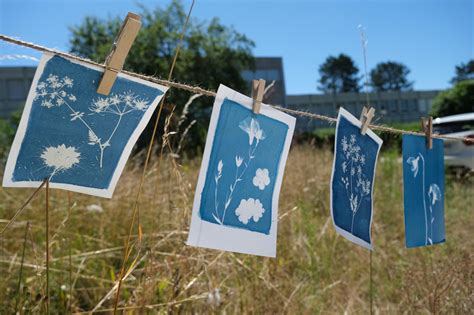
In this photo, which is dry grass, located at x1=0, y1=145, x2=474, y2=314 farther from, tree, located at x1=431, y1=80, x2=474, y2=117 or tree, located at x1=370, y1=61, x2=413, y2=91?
tree, located at x1=370, y1=61, x2=413, y2=91

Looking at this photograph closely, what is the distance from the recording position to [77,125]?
0.92 meters

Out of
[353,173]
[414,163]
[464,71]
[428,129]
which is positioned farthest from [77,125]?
[464,71]

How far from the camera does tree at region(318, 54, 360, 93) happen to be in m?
47.0

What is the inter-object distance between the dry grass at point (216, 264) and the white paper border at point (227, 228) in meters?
0.17

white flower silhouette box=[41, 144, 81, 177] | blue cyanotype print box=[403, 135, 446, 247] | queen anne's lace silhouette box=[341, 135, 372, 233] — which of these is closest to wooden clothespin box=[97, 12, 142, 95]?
white flower silhouette box=[41, 144, 81, 177]

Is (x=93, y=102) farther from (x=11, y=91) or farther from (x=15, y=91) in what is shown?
(x=15, y=91)

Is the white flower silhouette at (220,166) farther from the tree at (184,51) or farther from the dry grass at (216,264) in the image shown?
the tree at (184,51)

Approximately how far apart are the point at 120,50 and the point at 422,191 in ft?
3.87

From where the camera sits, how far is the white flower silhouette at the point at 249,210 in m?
1.07

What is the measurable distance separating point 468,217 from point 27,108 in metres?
3.26

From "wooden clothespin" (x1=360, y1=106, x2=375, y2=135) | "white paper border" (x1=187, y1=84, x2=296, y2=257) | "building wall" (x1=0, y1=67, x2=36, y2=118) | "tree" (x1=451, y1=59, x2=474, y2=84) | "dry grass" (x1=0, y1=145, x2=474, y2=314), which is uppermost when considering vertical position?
"tree" (x1=451, y1=59, x2=474, y2=84)

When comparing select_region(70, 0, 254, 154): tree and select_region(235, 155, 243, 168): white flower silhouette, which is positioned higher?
select_region(70, 0, 254, 154): tree

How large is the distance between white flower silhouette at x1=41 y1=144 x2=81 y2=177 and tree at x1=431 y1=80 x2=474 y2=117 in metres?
12.7

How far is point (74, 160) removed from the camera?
919 mm
